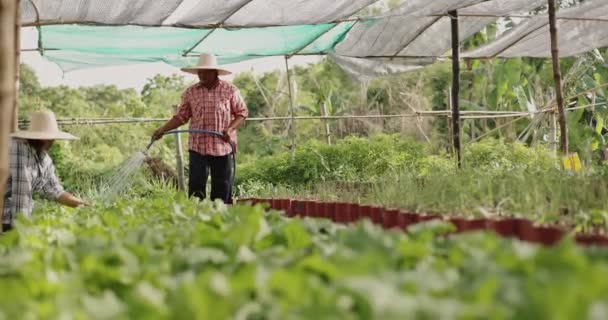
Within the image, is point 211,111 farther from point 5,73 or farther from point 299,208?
point 5,73

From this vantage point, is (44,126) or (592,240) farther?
(44,126)

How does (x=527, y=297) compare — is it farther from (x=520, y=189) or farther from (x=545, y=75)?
(x=545, y=75)

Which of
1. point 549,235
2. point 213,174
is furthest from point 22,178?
point 549,235

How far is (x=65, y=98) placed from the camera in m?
22.6

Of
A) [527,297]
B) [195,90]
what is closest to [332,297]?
[527,297]

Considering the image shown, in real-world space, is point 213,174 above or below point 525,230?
above

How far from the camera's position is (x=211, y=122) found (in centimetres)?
699

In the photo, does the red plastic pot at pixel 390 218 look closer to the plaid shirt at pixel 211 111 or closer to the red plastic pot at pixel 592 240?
the red plastic pot at pixel 592 240

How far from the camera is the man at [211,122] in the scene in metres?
6.87

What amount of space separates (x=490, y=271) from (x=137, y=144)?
16733 mm

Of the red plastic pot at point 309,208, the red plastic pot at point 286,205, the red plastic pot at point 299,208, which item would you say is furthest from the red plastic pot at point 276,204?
the red plastic pot at point 309,208

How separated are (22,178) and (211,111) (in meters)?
2.34

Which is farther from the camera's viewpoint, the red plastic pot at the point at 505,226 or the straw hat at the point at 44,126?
the straw hat at the point at 44,126

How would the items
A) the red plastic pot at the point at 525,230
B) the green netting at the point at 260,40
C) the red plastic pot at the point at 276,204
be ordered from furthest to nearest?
the green netting at the point at 260,40, the red plastic pot at the point at 276,204, the red plastic pot at the point at 525,230
